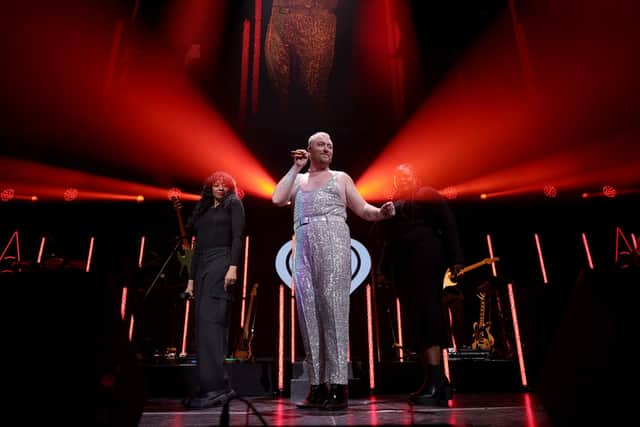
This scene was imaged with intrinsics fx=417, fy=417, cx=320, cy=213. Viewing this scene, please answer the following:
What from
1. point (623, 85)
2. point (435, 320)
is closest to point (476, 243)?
point (623, 85)

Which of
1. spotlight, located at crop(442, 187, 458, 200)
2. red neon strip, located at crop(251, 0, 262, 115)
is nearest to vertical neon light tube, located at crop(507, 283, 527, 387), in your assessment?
spotlight, located at crop(442, 187, 458, 200)

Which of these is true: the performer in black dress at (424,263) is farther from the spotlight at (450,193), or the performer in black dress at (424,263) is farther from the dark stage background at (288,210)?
the spotlight at (450,193)

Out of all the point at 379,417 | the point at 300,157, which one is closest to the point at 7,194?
the point at 300,157

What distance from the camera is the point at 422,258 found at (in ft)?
9.22

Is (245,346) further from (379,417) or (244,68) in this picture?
(244,68)

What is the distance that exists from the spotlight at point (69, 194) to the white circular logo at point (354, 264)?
10.1 ft

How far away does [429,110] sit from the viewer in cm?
633

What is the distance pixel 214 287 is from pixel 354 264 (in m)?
3.13

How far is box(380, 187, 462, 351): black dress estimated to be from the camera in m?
2.73

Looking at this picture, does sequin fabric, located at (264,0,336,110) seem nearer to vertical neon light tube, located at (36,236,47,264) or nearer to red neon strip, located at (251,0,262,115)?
red neon strip, located at (251,0,262,115)

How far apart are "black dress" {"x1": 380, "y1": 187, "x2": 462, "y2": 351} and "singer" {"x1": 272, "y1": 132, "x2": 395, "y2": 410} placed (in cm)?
50

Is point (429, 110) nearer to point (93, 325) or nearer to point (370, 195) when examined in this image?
point (370, 195)

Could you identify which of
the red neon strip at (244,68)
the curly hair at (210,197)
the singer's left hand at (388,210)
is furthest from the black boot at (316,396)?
the red neon strip at (244,68)

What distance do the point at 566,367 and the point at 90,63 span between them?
630 centimetres
